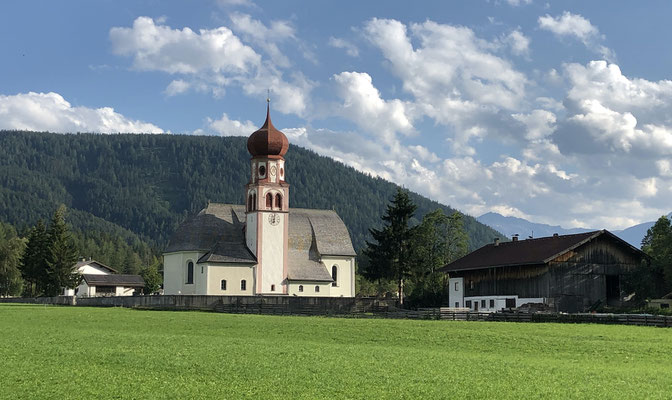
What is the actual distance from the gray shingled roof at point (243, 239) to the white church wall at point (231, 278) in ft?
2.33

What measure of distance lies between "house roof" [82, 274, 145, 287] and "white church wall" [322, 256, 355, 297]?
65.7m

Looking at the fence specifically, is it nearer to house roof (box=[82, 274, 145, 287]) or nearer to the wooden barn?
the wooden barn

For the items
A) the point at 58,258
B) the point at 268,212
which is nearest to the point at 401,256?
→ the point at 268,212

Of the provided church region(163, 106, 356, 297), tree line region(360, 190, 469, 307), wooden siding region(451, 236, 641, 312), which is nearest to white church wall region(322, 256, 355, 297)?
church region(163, 106, 356, 297)

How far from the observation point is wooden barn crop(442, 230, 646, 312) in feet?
221

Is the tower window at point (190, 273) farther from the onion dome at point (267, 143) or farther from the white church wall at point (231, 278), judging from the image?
the onion dome at point (267, 143)

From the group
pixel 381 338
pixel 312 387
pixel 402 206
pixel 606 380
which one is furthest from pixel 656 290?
pixel 312 387

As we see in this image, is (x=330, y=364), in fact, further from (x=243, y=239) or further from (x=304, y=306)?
(x=243, y=239)

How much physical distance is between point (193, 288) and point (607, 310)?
39156mm

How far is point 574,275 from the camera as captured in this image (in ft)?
224

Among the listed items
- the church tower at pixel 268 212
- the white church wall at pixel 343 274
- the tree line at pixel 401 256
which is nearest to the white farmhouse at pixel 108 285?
the white church wall at pixel 343 274

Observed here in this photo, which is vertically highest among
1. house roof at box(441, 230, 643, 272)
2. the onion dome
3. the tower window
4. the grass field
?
the onion dome

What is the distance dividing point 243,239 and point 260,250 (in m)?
3.08

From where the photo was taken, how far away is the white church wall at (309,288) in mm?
83000
